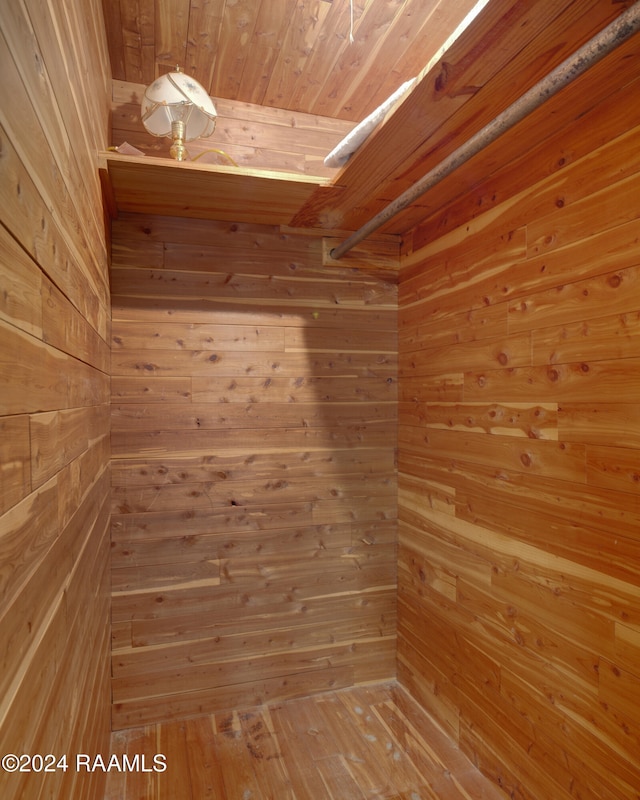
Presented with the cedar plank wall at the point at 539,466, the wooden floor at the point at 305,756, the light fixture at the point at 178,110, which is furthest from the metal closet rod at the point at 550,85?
the wooden floor at the point at 305,756

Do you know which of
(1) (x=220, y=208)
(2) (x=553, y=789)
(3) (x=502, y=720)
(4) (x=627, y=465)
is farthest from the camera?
(1) (x=220, y=208)

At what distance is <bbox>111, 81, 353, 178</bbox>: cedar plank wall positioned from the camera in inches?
77.5

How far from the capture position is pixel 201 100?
5.50 ft

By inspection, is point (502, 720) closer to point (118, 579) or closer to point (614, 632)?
point (614, 632)

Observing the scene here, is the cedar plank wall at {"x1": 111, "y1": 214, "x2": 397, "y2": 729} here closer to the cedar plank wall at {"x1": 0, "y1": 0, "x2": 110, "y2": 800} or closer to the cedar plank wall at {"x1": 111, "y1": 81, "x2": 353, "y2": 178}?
the cedar plank wall at {"x1": 111, "y1": 81, "x2": 353, "y2": 178}

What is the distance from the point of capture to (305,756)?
70.6 inches

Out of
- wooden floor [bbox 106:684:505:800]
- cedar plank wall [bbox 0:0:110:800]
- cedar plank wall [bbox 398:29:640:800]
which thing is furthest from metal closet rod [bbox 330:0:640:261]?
wooden floor [bbox 106:684:505:800]

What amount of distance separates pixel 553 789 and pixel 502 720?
22 centimetres

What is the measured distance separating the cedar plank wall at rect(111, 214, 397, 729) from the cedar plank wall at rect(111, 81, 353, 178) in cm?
30

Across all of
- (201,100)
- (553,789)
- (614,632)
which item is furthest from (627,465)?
(201,100)

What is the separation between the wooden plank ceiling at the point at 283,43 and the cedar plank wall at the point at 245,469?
56 centimetres

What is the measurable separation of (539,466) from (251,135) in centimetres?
176

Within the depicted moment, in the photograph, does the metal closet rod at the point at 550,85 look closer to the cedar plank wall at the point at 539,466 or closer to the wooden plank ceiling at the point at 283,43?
the cedar plank wall at the point at 539,466

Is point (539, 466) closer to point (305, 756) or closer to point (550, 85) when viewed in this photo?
point (550, 85)
